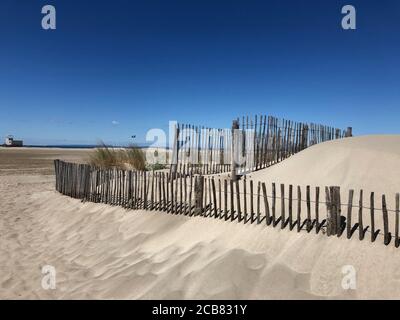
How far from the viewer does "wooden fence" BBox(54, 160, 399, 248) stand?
4992 mm

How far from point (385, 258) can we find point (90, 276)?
14.9 ft

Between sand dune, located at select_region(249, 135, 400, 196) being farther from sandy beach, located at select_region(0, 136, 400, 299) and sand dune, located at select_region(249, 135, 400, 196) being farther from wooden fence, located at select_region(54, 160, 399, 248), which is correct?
wooden fence, located at select_region(54, 160, 399, 248)

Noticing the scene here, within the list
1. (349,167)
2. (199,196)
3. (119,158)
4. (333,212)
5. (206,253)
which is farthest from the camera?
(119,158)

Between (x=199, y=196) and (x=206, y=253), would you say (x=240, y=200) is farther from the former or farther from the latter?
(x=206, y=253)

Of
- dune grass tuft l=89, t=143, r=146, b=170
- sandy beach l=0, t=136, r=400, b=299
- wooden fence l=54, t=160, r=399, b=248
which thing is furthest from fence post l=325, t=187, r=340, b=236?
dune grass tuft l=89, t=143, r=146, b=170

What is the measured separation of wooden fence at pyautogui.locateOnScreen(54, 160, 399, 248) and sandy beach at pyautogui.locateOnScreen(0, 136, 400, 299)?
0.74 ft

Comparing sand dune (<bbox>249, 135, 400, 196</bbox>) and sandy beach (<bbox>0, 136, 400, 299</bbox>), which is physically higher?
sand dune (<bbox>249, 135, 400, 196</bbox>)

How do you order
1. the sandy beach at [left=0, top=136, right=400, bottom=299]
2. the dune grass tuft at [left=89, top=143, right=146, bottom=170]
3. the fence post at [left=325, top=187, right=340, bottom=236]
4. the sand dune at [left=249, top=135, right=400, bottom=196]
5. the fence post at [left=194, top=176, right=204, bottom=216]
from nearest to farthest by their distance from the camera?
the sandy beach at [left=0, top=136, right=400, bottom=299]
the fence post at [left=325, top=187, right=340, bottom=236]
the sand dune at [left=249, top=135, right=400, bottom=196]
the fence post at [left=194, top=176, right=204, bottom=216]
the dune grass tuft at [left=89, top=143, right=146, bottom=170]

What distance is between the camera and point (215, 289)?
14.8 feet

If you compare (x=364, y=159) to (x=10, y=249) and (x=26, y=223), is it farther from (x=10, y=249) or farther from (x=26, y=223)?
(x=26, y=223)

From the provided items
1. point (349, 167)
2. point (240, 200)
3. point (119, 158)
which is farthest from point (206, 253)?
point (119, 158)

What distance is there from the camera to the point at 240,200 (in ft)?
24.0

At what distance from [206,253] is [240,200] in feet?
6.69

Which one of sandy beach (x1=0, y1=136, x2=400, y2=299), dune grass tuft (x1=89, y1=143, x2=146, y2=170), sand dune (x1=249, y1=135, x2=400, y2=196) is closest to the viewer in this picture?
sandy beach (x1=0, y1=136, x2=400, y2=299)
